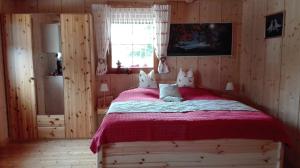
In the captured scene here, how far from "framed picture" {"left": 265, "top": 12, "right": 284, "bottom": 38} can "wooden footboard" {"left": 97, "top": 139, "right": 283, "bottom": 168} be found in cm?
154

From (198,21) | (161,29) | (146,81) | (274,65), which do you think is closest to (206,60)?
(198,21)

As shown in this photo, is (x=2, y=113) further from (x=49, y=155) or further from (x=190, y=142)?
(x=190, y=142)

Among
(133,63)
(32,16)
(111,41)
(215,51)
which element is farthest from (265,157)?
(32,16)

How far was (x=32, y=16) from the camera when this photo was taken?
384 cm

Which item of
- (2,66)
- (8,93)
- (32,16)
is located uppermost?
(32,16)

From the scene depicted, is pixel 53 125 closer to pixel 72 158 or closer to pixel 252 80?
pixel 72 158

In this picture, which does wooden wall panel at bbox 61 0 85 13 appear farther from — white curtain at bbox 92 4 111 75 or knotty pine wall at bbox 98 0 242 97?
knotty pine wall at bbox 98 0 242 97

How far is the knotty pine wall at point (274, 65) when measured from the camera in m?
3.03

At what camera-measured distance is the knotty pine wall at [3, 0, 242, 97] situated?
423 cm

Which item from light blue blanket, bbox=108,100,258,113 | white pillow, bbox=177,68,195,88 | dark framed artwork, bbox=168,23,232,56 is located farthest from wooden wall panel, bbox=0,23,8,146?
white pillow, bbox=177,68,195,88

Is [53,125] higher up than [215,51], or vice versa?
[215,51]

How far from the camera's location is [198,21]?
4.40 m

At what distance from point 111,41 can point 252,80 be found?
2.43 m

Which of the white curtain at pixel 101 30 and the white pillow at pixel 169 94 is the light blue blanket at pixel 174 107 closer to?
the white pillow at pixel 169 94
